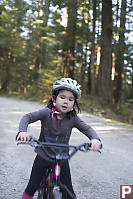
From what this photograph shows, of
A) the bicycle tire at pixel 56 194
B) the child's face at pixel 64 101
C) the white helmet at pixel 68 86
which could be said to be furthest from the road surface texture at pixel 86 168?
the white helmet at pixel 68 86

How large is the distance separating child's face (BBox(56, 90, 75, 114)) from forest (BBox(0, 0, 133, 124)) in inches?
212

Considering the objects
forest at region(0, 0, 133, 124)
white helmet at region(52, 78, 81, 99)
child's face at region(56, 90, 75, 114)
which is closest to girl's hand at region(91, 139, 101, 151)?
child's face at region(56, 90, 75, 114)

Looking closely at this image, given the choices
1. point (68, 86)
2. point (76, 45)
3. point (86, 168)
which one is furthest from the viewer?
point (76, 45)

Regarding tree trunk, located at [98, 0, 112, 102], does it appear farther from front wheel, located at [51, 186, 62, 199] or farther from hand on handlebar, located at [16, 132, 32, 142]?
front wheel, located at [51, 186, 62, 199]

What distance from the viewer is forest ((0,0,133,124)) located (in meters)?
11.0

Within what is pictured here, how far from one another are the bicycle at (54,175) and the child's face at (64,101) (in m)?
0.49

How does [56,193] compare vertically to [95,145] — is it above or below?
below

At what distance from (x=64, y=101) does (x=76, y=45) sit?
20.1m

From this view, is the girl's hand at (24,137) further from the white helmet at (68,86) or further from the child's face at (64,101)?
the white helmet at (68,86)

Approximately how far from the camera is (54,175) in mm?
2406

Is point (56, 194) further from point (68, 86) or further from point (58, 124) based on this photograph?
point (68, 86)

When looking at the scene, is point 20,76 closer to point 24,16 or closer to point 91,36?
point 24,16

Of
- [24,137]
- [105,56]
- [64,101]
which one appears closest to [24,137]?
[24,137]

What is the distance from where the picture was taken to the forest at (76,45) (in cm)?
1103
